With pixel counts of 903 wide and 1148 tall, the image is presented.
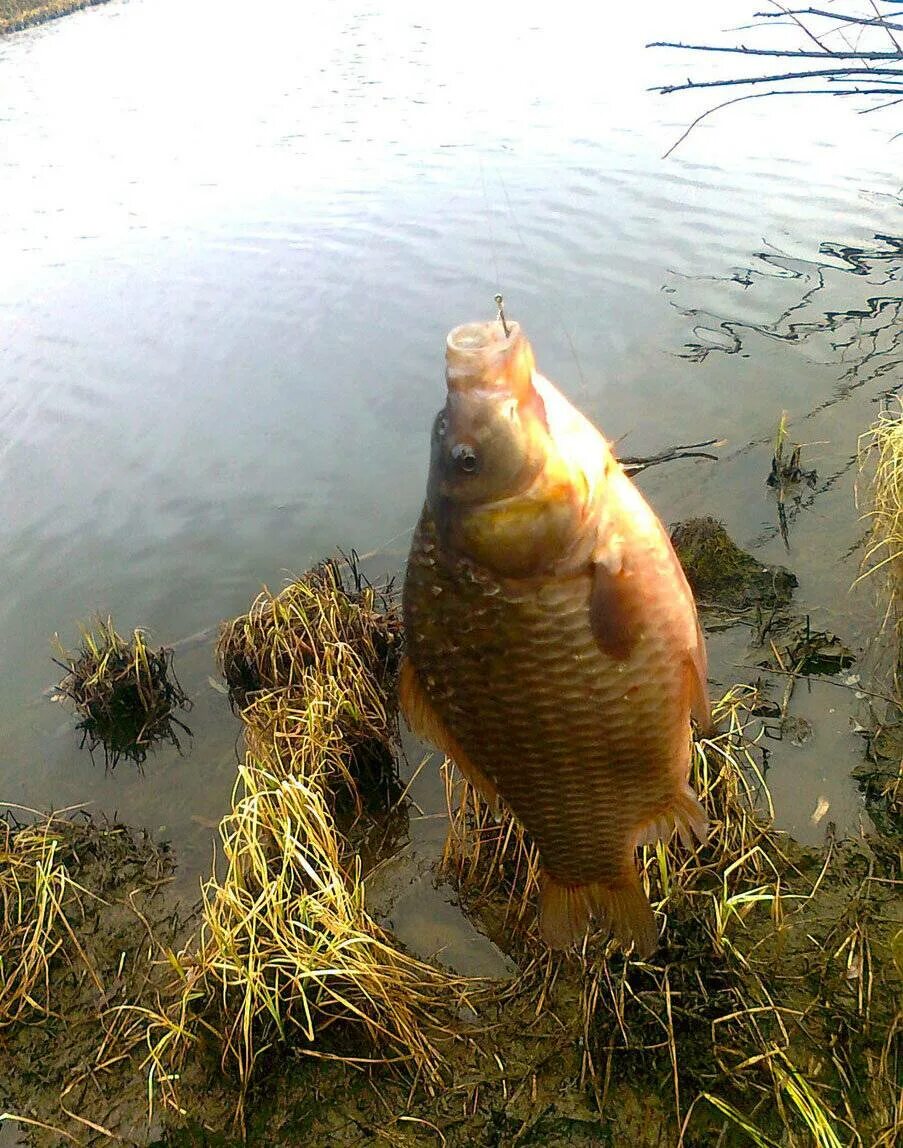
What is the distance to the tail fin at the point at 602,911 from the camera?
229 centimetres

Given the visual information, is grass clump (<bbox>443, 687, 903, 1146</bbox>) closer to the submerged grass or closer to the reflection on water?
the submerged grass

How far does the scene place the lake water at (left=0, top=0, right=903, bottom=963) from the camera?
214 inches

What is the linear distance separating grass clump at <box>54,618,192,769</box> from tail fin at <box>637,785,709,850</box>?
11.8 feet

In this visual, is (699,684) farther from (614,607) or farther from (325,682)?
(325,682)

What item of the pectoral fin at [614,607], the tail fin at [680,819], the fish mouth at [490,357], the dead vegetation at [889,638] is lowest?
the dead vegetation at [889,638]

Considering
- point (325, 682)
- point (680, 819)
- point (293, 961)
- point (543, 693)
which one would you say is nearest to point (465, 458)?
point (543, 693)

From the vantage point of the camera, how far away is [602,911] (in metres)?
2.34

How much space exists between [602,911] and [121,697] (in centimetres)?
371

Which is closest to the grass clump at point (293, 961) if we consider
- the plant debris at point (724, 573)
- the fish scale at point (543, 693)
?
the fish scale at point (543, 693)

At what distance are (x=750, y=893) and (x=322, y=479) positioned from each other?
5.08 metres

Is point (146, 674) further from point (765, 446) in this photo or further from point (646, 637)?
point (765, 446)

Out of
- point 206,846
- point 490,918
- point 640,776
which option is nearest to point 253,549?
point 206,846

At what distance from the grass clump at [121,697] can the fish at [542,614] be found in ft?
11.5

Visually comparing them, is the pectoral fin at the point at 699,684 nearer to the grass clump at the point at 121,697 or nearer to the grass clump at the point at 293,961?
the grass clump at the point at 293,961
